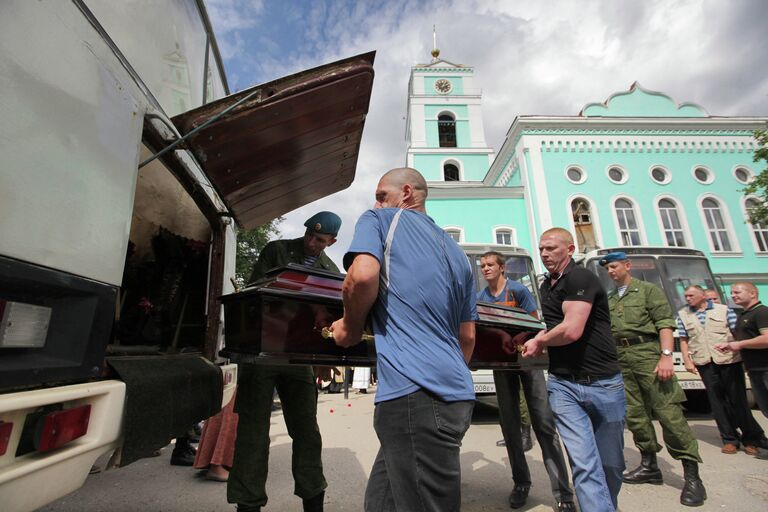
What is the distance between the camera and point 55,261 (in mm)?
1363

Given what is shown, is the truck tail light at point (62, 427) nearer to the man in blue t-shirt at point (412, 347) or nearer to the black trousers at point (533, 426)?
the man in blue t-shirt at point (412, 347)

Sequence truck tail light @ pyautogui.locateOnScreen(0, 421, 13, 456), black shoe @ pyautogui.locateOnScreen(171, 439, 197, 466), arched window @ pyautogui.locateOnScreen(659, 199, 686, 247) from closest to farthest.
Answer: truck tail light @ pyautogui.locateOnScreen(0, 421, 13, 456) → black shoe @ pyautogui.locateOnScreen(171, 439, 197, 466) → arched window @ pyautogui.locateOnScreen(659, 199, 686, 247)

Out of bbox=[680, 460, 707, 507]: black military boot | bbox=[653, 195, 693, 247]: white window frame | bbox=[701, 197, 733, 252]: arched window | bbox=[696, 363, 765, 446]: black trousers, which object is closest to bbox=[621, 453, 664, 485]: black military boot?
bbox=[680, 460, 707, 507]: black military boot

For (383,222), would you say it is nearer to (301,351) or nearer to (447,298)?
(447,298)

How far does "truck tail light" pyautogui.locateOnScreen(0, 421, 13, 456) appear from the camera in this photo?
1.14 metres

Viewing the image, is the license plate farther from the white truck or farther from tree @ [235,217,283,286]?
tree @ [235,217,283,286]

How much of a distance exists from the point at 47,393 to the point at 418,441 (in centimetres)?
119

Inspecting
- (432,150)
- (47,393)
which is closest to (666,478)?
(47,393)

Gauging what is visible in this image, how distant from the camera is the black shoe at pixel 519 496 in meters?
3.10

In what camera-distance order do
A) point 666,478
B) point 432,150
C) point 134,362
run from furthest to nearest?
point 432,150
point 666,478
point 134,362

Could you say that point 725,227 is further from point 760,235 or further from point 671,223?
point 671,223

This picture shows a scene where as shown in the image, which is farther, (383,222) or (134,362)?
(134,362)

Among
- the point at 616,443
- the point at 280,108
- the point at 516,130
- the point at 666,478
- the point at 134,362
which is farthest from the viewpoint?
the point at 516,130

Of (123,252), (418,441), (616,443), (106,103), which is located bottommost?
→ (616,443)
